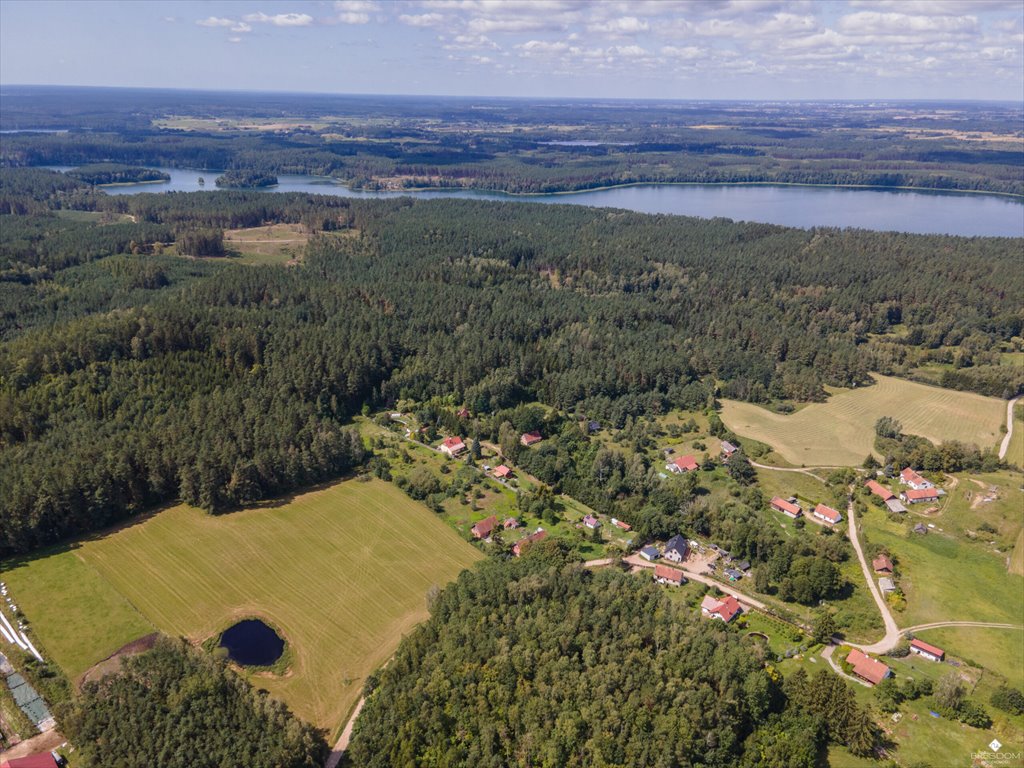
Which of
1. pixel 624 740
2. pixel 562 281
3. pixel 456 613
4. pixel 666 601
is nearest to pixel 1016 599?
pixel 666 601

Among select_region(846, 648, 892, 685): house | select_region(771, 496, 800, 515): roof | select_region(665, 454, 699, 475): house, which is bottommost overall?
select_region(846, 648, 892, 685): house

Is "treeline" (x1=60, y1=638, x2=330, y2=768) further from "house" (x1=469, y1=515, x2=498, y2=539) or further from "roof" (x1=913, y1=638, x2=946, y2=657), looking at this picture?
"roof" (x1=913, y1=638, x2=946, y2=657)

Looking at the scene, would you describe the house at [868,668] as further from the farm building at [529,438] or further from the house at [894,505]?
the farm building at [529,438]

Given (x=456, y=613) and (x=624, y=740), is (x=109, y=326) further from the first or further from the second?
(x=624, y=740)

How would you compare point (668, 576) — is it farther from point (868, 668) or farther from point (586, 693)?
point (586, 693)

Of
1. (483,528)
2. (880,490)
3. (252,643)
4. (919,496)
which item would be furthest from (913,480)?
(252,643)

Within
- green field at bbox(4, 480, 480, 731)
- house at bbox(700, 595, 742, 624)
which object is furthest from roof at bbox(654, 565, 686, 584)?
green field at bbox(4, 480, 480, 731)
